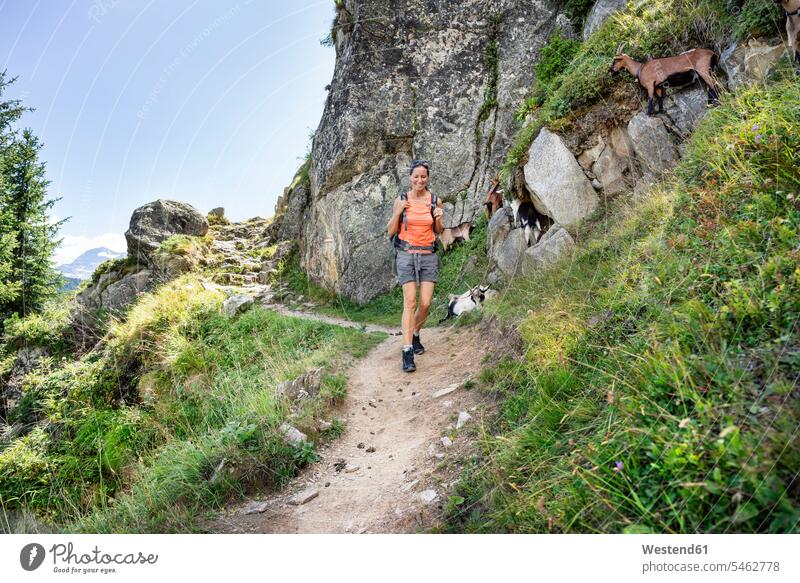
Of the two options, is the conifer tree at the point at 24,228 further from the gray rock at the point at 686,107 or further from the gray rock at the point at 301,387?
the gray rock at the point at 686,107

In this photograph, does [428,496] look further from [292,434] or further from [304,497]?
[292,434]

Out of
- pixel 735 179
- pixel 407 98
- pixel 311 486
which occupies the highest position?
pixel 407 98

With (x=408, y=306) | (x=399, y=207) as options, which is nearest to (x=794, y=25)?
(x=399, y=207)

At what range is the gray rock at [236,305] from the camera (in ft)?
38.5

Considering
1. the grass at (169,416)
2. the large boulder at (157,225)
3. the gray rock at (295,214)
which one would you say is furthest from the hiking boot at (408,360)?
the large boulder at (157,225)

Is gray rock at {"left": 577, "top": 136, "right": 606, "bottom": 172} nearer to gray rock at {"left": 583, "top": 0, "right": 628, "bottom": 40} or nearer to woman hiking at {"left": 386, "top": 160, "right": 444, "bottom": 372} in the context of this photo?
woman hiking at {"left": 386, "top": 160, "right": 444, "bottom": 372}

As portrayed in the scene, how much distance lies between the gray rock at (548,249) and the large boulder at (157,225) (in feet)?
56.5

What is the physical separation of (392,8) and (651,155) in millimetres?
12295

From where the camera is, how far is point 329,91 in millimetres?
16047

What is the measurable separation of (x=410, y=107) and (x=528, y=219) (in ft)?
26.9
